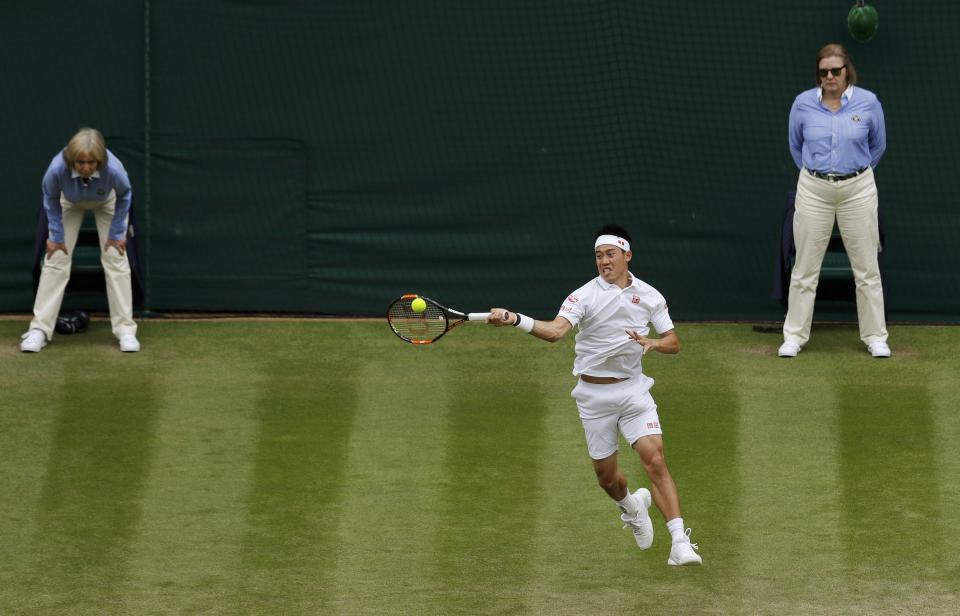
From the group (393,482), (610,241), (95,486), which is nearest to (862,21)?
(610,241)

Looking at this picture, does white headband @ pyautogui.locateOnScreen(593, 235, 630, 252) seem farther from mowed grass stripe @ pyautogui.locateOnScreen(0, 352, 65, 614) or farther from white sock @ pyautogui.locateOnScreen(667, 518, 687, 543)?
mowed grass stripe @ pyautogui.locateOnScreen(0, 352, 65, 614)

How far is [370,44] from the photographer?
1446 centimetres

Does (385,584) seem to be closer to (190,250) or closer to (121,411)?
(121,411)

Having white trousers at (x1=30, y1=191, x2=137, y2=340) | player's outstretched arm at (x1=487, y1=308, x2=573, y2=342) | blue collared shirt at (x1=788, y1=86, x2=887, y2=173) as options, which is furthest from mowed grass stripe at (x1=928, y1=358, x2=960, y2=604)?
white trousers at (x1=30, y1=191, x2=137, y2=340)

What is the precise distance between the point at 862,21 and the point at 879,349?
2.62 metres

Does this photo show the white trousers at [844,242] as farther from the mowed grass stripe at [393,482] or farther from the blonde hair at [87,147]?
the blonde hair at [87,147]

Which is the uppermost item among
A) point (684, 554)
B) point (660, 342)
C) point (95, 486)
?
point (660, 342)

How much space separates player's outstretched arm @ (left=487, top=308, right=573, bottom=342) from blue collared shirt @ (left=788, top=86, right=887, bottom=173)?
4482 mm

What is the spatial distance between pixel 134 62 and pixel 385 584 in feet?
22.4

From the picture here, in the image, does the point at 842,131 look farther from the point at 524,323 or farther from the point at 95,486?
the point at 95,486

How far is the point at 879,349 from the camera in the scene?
13344 mm

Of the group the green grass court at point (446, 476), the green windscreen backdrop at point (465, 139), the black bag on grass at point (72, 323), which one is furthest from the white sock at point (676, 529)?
the black bag on grass at point (72, 323)

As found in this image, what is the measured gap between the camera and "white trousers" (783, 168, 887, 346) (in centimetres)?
1294

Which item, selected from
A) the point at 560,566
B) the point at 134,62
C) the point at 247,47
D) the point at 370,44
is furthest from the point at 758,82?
the point at 560,566
